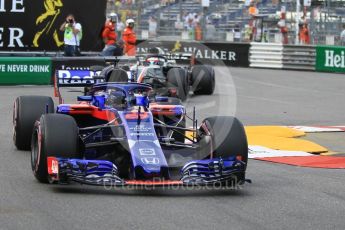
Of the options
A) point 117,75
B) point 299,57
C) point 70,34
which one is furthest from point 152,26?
point 117,75

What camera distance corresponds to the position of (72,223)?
254 inches

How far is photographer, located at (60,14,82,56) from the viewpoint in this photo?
24750 mm

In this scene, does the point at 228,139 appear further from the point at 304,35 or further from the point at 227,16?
the point at 227,16

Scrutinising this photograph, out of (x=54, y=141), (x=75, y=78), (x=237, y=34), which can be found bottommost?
(x=237, y=34)

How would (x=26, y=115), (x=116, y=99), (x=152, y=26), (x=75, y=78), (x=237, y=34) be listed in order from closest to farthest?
1. (x=116, y=99)
2. (x=26, y=115)
3. (x=75, y=78)
4. (x=237, y=34)
5. (x=152, y=26)

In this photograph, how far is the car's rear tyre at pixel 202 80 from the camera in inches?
781

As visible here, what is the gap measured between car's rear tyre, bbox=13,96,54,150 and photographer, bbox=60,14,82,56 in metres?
14.4

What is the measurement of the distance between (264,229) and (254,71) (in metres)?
24.1

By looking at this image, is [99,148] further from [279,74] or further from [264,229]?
[279,74]

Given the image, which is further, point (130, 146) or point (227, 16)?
point (227, 16)

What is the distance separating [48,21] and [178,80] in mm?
8313

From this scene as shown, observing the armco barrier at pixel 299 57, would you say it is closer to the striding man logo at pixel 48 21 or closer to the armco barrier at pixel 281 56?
the armco barrier at pixel 281 56

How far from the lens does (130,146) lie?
8008 millimetres

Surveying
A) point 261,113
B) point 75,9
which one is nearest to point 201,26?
point 75,9
